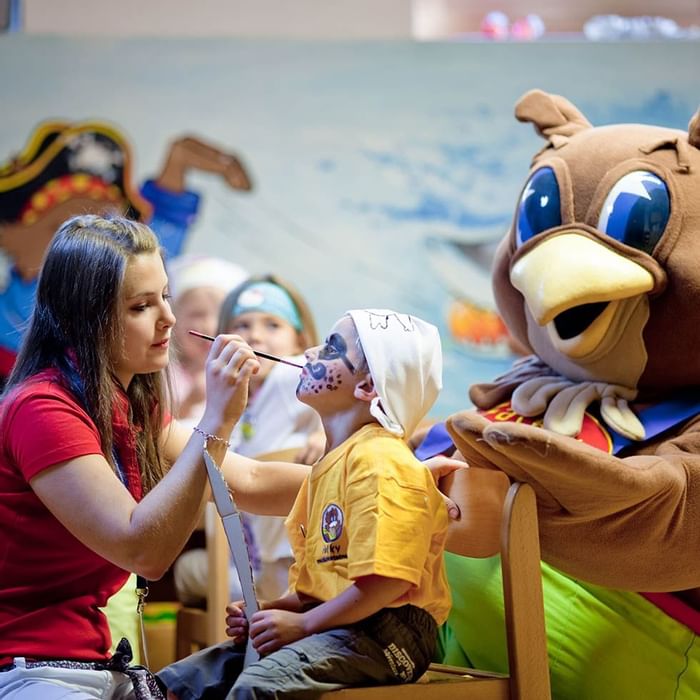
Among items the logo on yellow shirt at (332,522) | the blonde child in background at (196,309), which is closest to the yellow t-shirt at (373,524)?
the logo on yellow shirt at (332,522)

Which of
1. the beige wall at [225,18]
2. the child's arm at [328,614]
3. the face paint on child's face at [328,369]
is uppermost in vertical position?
the beige wall at [225,18]

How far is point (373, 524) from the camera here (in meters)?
1.12

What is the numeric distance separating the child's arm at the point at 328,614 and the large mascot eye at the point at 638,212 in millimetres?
612

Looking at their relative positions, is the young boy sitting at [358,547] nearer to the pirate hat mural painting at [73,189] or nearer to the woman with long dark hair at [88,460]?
the woman with long dark hair at [88,460]

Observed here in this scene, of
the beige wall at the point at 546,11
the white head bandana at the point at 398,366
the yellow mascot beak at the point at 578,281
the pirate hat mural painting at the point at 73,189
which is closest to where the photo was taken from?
the white head bandana at the point at 398,366

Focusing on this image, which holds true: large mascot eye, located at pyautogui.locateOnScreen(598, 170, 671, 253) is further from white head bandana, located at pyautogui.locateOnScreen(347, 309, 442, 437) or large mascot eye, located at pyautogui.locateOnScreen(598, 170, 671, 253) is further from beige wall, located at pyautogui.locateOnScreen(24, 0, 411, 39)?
beige wall, located at pyautogui.locateOnScreen(24, 0, 411, 39)

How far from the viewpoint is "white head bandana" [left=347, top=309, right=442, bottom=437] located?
48.6 inches

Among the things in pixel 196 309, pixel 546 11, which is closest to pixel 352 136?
pixel 546 11

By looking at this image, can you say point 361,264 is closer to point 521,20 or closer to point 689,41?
point 521,20

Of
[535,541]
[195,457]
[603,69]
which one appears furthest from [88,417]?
[603,69]

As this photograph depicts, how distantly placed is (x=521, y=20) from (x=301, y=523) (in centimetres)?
272

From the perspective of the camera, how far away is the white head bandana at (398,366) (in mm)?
1235

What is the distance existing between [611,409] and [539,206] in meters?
0.32

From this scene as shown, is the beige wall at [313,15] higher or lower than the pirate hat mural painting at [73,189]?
higher
